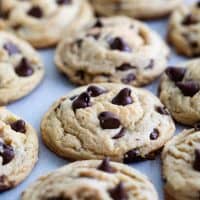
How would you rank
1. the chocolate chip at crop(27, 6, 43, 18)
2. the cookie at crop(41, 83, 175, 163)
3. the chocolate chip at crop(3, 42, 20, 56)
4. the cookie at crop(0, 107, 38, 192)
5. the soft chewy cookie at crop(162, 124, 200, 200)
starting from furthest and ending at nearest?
the chocolate chip at crop(27, 6, 43, 18)
the chocolate chip at crop(3, 42, 20, 56)
the cookie at crop(41, 83, 175, 163)
the cookie at crop(0, 107, 38, 192)
the soft chewy cookie at crop(162, 124, 200, 200)

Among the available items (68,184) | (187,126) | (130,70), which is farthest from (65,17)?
(68,184)

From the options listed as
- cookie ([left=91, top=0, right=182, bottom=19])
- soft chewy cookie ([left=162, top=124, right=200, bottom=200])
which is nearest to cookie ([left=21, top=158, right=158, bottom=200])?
soft chewy cookie ([left=162, top=124, right=200, bottom=200])

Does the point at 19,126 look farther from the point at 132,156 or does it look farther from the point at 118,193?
the point at 118,193

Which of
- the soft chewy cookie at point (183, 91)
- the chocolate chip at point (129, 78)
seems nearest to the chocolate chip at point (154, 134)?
the soft chewy cookie at point (183, 91)

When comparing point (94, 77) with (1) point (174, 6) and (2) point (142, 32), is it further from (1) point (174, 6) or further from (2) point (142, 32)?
(1) point (174, 6)

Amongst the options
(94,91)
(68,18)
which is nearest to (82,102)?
(94,91)

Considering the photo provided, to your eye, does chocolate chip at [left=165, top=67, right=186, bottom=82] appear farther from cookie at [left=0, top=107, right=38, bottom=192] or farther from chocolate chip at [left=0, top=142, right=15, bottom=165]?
chocolate chip at [left=0, top=142, right=15, bottom=165]
